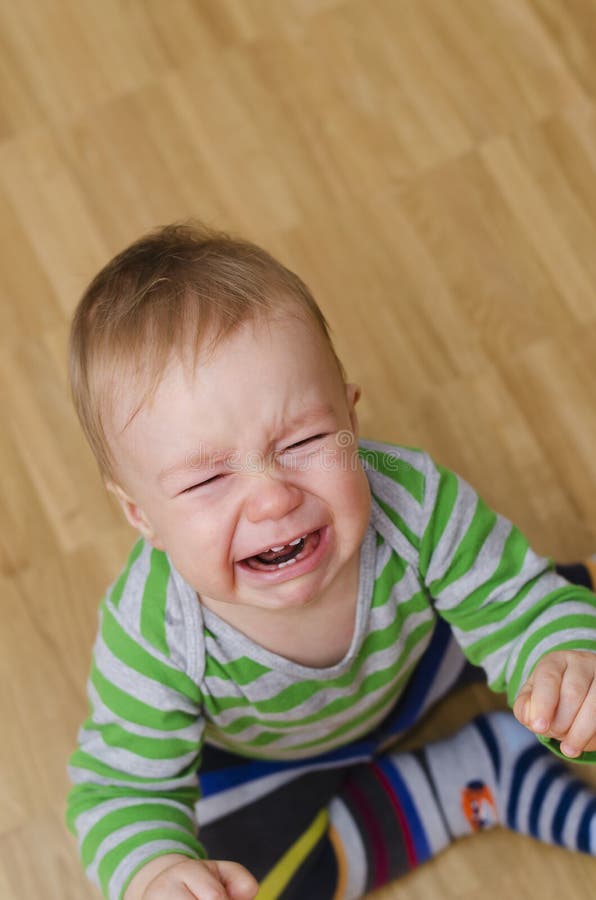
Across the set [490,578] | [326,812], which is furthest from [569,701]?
[326,812]

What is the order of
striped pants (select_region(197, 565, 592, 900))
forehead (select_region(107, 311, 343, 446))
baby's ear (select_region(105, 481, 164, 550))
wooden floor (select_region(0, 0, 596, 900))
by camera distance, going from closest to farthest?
forehead (select_region(107, 311, 343, 446)) → baby's ear (select_region(105, 481, 164, 550)) → striped pants (select_region(197, 565, 592, 900)) → wooden floor (select_region(0, 0, 596, 900))

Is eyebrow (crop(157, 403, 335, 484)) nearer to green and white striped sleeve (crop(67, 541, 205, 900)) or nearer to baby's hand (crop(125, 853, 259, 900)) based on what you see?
green and white striped sleeve (crop(67, 541, 205, 900))

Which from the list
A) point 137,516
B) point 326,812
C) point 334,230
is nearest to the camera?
point 137,516

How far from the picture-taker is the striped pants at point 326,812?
951mm

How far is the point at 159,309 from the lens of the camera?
72 cm

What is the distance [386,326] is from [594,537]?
30 centimetres

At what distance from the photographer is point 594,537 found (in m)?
1.10

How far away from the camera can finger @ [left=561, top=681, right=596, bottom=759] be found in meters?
0.73

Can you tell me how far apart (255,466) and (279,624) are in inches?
6.6

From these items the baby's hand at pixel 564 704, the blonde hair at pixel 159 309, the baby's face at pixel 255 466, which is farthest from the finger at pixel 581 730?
the blonde hair at pixel 159 309

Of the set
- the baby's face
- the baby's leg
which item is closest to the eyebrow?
the baby's face

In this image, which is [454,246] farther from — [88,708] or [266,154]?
[88,708]

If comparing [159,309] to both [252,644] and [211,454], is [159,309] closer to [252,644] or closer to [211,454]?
[211,454]

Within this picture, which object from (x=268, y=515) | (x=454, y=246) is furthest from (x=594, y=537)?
(x=268, y=515)
